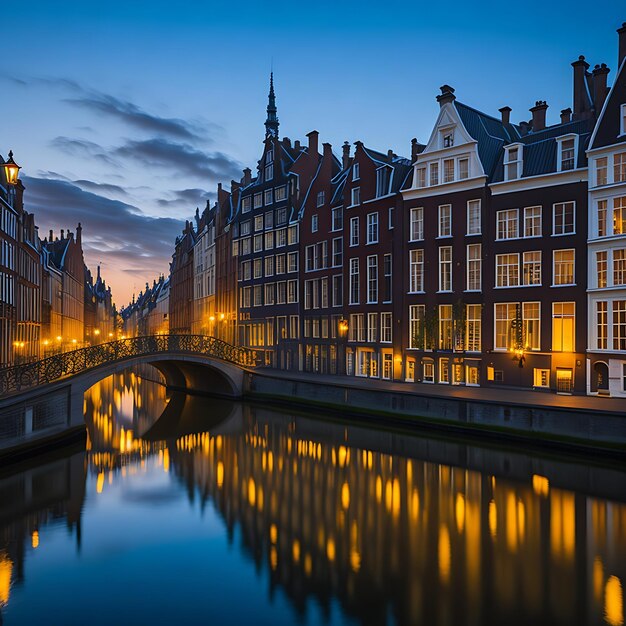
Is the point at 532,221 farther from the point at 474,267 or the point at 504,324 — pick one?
the point at 504,324

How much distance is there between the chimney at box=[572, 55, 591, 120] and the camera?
39031 mm

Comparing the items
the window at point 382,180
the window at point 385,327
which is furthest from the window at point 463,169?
the window at point 385,327

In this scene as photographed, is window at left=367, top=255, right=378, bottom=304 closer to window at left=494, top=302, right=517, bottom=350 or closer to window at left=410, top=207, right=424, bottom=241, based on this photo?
window at left=410, top=207, right=424, bottom=241

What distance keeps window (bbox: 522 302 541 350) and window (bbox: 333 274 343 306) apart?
699 inches

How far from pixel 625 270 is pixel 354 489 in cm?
2058

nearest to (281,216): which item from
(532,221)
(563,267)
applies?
(532,221)

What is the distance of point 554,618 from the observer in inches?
515

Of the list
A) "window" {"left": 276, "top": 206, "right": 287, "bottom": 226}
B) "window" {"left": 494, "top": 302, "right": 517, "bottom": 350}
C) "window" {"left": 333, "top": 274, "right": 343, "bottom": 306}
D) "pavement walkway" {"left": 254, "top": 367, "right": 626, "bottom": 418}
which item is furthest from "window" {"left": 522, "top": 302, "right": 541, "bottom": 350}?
"window" {"left": 276, "top": 206, "right": 287, "bottom": 226}

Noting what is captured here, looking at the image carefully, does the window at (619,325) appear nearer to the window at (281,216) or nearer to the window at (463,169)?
the window at (463,169)

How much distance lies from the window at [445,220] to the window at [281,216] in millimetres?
20351

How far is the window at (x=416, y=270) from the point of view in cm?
4328

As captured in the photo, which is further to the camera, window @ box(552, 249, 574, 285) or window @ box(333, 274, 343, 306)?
window @ box(333, 274, 343, 306)

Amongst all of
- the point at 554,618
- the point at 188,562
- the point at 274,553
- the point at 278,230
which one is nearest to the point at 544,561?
the point at 554,618

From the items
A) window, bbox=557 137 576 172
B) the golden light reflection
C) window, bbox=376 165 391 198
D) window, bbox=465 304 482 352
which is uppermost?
window, bbox=376 165 391 198
